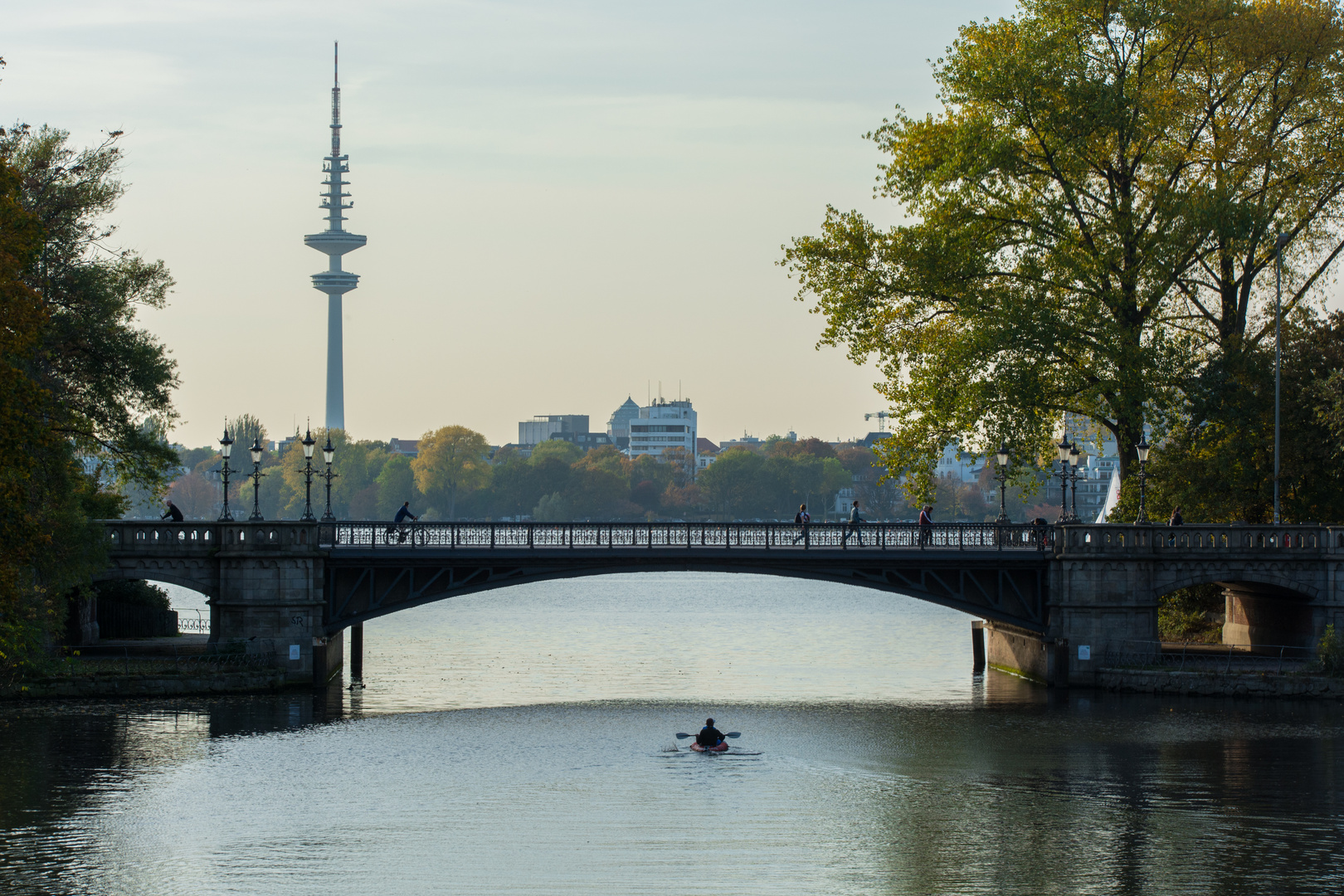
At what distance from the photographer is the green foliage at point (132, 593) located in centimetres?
5391

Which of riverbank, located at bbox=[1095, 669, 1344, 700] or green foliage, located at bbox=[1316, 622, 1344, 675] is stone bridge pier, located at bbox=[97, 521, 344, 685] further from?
green foliage, located at bbox=[1316, 622, 1344, 675]

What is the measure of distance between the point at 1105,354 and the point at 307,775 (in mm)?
28827

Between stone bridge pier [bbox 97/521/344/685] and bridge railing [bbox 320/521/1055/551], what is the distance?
1.26 meters

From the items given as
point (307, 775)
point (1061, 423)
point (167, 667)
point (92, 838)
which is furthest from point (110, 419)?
point (1061, 423)

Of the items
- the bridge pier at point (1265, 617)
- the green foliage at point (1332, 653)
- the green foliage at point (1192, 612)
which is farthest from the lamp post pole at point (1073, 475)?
the green foliage at point (1332, 653)

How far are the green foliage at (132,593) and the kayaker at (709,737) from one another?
2500cm

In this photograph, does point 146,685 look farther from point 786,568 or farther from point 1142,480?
point 1142,480

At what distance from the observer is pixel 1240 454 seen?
50.8 meters

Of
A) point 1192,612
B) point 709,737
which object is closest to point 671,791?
point 709,737

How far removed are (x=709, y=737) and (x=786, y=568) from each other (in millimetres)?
11124

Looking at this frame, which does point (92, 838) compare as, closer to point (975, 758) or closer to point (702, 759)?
point (702, 759)

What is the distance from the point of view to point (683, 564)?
153 ft

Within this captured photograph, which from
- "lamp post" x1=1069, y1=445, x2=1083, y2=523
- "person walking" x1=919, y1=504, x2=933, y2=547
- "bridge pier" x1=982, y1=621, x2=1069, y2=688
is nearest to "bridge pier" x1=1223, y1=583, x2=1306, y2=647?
"lamp post" x1=1069, y1=445, x2=1083, y2=523

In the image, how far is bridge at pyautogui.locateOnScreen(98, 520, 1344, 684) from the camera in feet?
149
